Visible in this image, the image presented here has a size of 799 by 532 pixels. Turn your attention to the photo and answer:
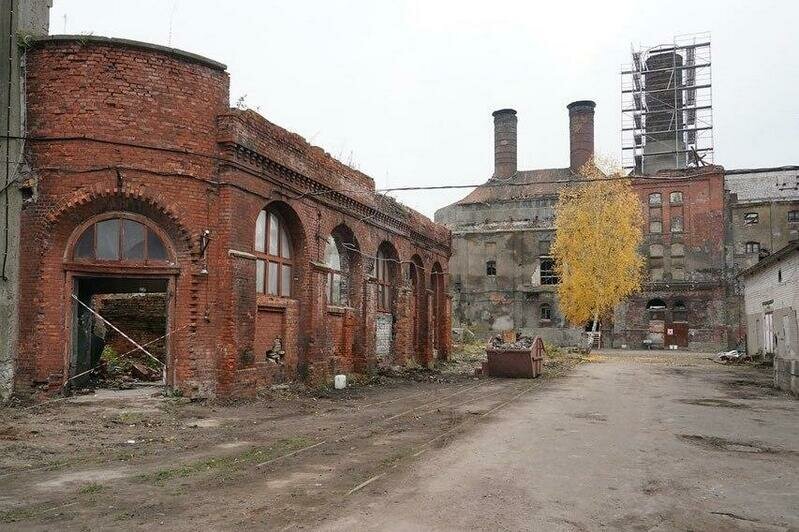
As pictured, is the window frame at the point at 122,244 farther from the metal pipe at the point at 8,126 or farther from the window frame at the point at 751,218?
the window frame at the point at 751,218

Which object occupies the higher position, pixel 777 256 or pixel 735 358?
pixel 777 256

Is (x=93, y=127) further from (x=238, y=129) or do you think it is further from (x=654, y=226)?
(x=654, y=226)

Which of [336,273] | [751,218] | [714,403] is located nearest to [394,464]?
[714,403]

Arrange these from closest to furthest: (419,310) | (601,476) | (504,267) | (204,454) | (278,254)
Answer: (601,476)
(204,454)
(278,254)
(419,310)
(504,267)

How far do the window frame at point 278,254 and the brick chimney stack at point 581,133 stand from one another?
1632 inches

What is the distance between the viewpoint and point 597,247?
4131cm

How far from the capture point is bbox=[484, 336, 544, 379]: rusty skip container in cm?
2178

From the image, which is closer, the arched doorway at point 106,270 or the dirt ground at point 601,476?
the dirt ground at point 601,476

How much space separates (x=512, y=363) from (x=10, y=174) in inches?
611

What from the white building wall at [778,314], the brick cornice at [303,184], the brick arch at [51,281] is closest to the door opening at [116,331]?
the brick arch at [51,281]

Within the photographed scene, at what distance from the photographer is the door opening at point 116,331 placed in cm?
1359

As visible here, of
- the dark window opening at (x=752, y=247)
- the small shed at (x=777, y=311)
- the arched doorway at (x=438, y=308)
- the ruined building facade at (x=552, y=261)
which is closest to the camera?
the small shed at (x=777, y=311)

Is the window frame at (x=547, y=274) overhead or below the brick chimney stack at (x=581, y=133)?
below

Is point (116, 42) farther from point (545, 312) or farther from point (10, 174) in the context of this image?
point (545, 312)
